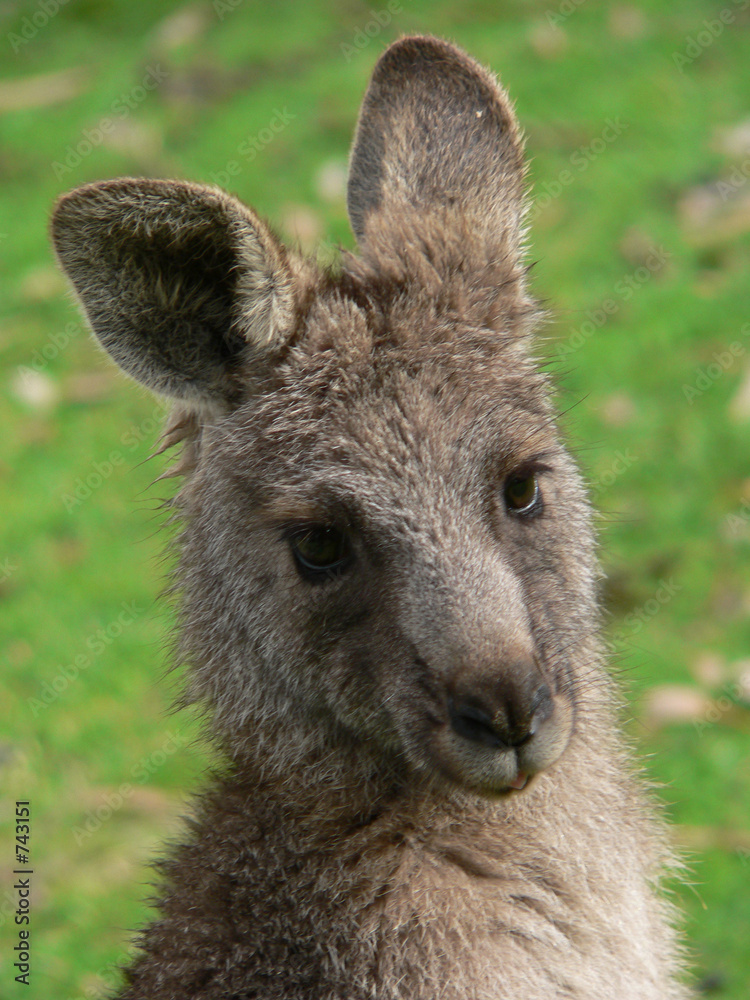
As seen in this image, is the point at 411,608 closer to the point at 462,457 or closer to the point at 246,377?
the point at 462,457

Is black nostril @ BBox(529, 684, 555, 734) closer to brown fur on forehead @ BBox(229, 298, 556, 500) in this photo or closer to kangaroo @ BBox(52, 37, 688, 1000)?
kangaroo @ BBox(52, 37, 688, 1000)

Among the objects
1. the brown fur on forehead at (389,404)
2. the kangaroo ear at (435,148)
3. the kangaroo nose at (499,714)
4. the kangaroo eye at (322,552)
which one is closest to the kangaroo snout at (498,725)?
the kangaroo nose at (499,714)

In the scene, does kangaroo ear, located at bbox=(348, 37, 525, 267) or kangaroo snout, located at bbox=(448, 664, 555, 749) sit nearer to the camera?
kangaroo snout, located at bbox=(448, 664, 555, 749)

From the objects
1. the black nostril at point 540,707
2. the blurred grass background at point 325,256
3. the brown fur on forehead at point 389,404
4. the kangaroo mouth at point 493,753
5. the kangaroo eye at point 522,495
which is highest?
the brown fur on forehead at point 389,404

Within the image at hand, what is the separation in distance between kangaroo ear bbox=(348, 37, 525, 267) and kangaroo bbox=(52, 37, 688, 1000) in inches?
2.9

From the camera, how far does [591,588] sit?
3740 mm

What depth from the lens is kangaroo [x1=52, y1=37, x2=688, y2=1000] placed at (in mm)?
3217

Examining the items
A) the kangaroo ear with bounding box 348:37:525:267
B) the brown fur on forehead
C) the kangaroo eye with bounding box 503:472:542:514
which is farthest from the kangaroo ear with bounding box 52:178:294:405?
the kangaroo eye with bounding box 503:472:542:514

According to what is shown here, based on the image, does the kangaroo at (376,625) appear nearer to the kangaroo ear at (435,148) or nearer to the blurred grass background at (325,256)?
the kangaroo ear at (435,148)

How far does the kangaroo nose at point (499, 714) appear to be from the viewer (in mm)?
2959

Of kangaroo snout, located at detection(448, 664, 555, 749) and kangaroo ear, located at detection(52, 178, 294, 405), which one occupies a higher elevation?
kangaroo ear, located at detection(52, 178, 294, 405)

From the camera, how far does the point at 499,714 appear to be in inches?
116

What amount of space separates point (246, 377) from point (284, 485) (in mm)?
431

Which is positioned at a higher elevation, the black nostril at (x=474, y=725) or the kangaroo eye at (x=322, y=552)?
the kangaroo eye at (x=322, y=552)
